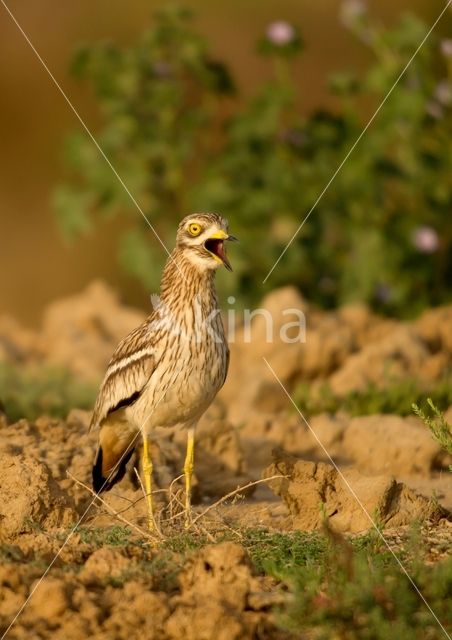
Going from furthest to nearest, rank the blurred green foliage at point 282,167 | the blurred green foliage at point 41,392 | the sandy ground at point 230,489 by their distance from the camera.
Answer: the blurred green foliage at point 282,167
the blurred green foliage at point 41,392
the sandy ground at point 230,489

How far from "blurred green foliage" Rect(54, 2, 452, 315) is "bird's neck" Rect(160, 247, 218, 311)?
3396 millimetres

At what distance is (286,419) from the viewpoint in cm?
750

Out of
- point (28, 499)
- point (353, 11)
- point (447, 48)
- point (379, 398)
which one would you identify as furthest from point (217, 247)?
point (353, 11)

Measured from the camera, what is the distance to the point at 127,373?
5770mm

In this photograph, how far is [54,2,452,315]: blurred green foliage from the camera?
9.34m

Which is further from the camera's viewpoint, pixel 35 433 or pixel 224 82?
pixel 224 82

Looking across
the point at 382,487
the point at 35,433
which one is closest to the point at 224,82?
the point at 35,433

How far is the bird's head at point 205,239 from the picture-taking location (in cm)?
575

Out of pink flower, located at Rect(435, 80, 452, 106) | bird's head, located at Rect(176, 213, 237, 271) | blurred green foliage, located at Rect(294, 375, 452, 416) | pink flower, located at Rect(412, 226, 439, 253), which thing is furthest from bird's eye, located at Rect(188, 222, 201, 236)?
pink flower, located at Rect(435, 80, 452, 106)

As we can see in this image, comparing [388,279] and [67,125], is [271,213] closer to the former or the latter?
[388,279]

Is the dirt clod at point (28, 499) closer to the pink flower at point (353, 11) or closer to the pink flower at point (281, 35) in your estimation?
the pink flower at point (281, 35)

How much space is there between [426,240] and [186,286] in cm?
399

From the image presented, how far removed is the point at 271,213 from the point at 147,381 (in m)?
4.04

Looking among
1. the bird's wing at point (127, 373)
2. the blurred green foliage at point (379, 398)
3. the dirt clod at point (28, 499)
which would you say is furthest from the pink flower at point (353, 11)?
the dirt clod at point (28, 499)
